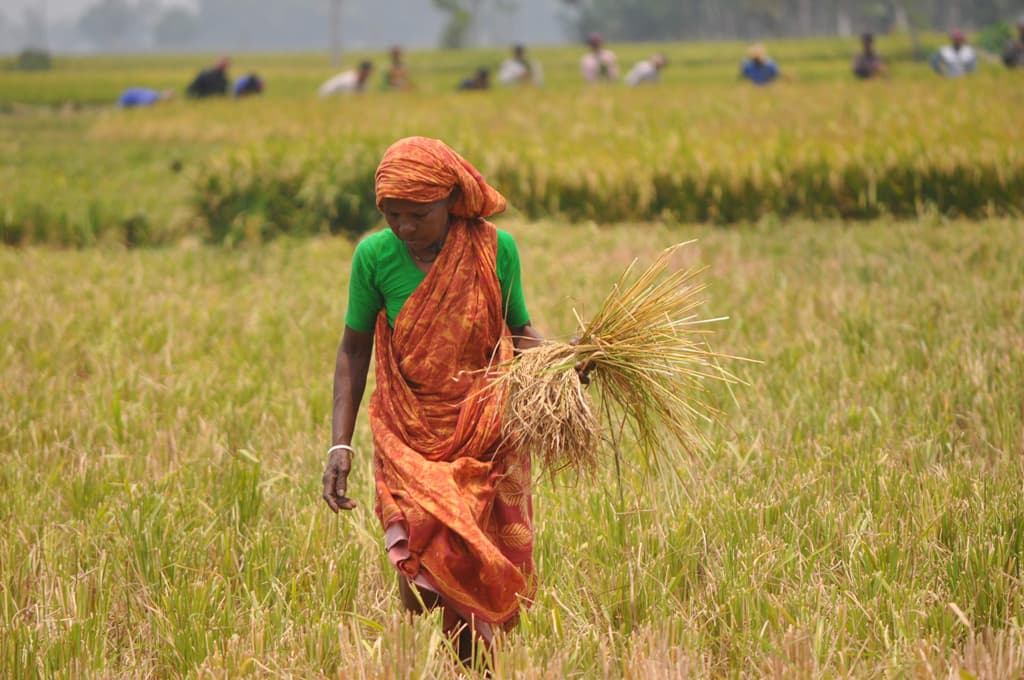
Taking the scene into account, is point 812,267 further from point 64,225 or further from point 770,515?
point 64,225

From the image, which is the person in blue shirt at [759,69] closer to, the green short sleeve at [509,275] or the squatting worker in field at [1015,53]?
the squatting worker in field at [1015,53]

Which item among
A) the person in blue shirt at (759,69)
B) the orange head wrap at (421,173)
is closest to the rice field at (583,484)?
the orange head wrap at (421,173)

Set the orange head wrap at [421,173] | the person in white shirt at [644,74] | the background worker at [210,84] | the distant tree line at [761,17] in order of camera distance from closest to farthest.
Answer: the orange head wrap at [421,173]
the person in white shirt at [644,74]
the background worker at [210,84]
the distant tree line at [761,17]

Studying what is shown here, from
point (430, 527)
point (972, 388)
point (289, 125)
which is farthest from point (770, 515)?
point (289, 125)

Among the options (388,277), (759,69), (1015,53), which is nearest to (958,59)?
(1015,53)

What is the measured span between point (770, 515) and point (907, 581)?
44cm

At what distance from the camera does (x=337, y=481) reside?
9.30 feet

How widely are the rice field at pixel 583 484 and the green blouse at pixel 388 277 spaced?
0.53 m

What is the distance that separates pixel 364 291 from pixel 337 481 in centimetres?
46

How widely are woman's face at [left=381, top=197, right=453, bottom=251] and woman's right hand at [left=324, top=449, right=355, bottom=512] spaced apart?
1.76 feet

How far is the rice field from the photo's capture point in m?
2.71

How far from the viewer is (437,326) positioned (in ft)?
9.19

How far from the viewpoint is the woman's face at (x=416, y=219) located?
2.72 m

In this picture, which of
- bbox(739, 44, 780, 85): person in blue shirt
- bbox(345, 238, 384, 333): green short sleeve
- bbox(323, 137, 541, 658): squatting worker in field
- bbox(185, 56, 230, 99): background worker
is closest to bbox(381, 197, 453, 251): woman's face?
bbox(323, 137, 541, 658): squatting worker in field
